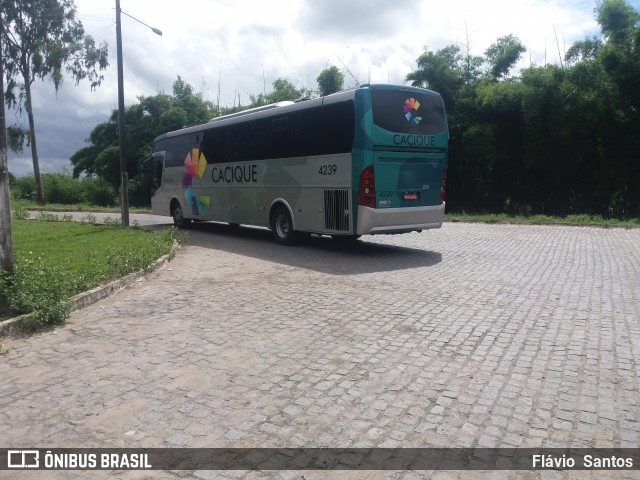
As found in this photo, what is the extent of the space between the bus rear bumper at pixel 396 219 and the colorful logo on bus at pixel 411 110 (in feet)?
6.14

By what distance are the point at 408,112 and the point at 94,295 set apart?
7.16 m

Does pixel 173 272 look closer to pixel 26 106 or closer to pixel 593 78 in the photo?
pixel 593 78

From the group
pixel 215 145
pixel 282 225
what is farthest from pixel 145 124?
pixel 282 225

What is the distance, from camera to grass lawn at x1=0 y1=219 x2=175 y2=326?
6.80 meters

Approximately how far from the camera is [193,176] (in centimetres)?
1766

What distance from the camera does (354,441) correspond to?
3.63 metres

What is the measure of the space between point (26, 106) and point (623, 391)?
3479 centimetres

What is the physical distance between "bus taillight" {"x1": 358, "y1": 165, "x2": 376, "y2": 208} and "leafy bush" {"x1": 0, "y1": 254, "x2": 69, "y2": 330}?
5867 mm

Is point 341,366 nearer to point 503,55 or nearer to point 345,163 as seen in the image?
point 345,163

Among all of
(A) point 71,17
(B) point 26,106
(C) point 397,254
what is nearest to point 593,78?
(C) point 397,254
